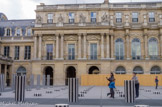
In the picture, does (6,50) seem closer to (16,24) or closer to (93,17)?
(16,24)

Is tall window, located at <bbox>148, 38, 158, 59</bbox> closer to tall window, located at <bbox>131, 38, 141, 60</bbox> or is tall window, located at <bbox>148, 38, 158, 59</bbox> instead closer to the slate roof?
tall window, located at <bbox>131, 38, 141, 60</bbox>

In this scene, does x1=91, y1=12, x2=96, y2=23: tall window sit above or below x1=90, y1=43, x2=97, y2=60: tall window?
above

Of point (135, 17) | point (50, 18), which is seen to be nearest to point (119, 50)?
point (135, 17)

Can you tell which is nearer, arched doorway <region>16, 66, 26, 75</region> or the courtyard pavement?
the courtyard pavement

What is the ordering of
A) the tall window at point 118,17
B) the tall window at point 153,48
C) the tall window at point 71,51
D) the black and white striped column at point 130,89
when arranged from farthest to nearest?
the tall window at point 118,17 → the tall window at point 71,51 → the tall window at point 153,48 → the black and white striped column at point 130,89

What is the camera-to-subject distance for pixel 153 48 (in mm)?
51219

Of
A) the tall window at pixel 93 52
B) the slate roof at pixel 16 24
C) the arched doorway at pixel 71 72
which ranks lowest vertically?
the arched doorway at pixel 71 72

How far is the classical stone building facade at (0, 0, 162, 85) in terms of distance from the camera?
49.9 meters

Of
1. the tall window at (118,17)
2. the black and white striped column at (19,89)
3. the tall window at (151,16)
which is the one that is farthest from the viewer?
the tall window at (118,17)

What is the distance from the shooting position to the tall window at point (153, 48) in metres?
51.0

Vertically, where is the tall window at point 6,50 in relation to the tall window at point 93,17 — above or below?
below

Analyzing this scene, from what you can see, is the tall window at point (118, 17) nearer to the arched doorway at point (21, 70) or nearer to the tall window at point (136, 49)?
the tall window at point (136, 49)

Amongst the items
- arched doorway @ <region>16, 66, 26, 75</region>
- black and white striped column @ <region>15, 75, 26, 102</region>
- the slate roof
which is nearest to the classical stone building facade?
arched doorway @ <region>16, 66, 26, 75</region>

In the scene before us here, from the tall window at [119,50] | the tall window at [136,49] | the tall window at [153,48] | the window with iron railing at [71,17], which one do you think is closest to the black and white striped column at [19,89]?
the tall window at [119,50]
